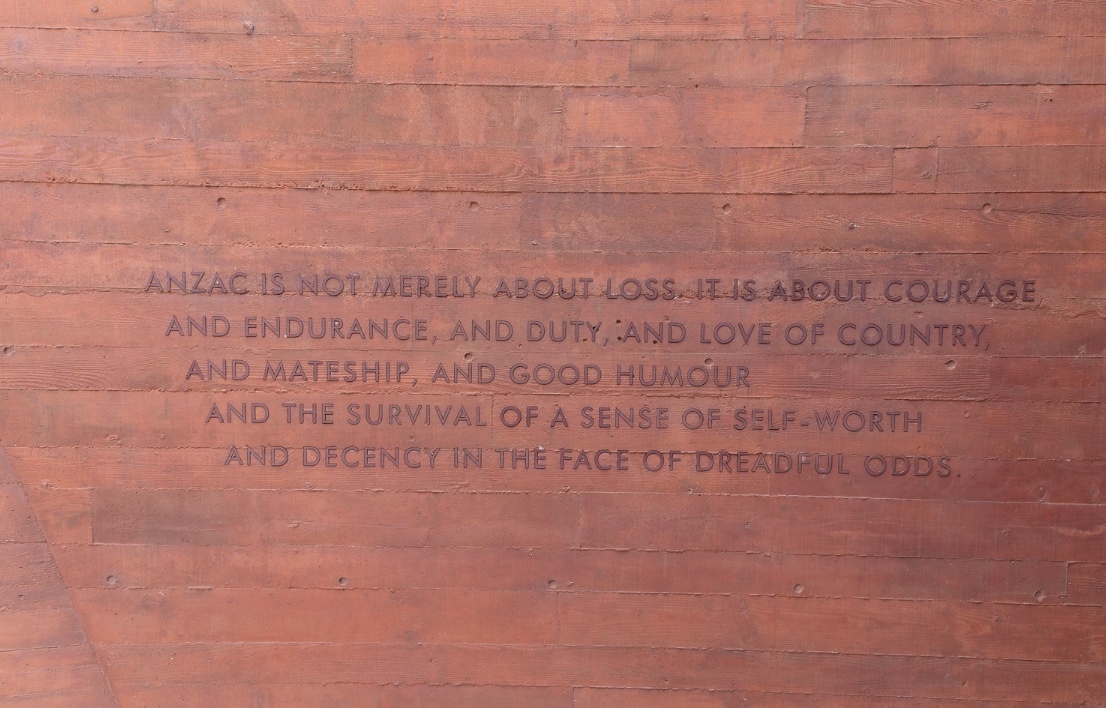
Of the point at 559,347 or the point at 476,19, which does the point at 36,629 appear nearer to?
the point at 559,347

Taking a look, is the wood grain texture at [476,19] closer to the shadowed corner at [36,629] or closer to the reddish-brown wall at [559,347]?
the reddish-brown wall at [559,347]

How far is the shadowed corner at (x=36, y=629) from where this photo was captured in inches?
104

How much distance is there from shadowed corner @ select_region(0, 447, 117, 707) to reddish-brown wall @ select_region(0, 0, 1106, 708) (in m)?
0.02

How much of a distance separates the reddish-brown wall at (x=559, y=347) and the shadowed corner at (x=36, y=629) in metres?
0.02

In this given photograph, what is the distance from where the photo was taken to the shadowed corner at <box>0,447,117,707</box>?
8.68ft

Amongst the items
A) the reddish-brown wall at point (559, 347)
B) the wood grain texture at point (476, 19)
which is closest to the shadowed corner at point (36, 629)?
the reddish-brown wall at point (559, 347)

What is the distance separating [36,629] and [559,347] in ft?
7.75

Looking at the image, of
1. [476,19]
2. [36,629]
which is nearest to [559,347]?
[476,19]

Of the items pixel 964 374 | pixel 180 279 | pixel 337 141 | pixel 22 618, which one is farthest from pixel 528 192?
→ pixel 22 618

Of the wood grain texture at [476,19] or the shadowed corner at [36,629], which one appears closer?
the wood grain texture at [476,19]

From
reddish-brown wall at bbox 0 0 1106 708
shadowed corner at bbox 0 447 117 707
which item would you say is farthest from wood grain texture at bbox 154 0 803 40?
shadowed corner at bbox 0 447 117 707

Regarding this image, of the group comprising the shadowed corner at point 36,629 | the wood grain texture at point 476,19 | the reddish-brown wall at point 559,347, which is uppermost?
the wood grain texture at point 476,19

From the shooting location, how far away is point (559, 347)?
8.52ft

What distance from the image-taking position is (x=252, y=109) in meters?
2.55
